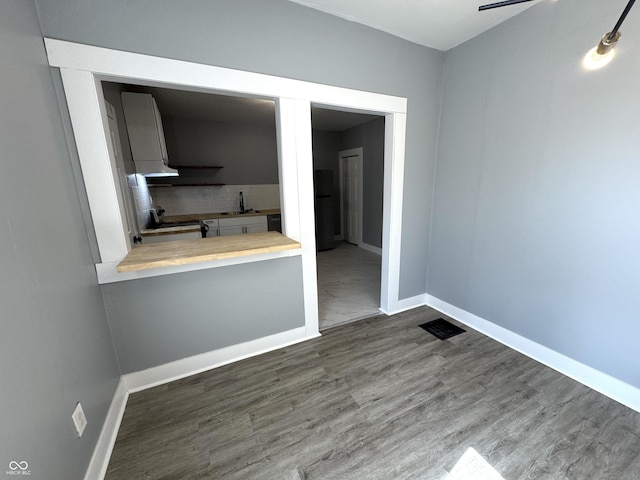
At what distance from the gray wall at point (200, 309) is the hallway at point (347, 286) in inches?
25.7

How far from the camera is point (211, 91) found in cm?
166

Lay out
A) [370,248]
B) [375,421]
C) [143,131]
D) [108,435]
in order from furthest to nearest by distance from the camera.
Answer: [370,248], [143,131], [375,421], [108,435]

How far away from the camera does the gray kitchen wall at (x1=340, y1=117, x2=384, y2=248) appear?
475cm

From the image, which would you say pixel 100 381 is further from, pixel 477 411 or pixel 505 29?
pixel 505 29

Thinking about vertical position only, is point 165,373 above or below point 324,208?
below

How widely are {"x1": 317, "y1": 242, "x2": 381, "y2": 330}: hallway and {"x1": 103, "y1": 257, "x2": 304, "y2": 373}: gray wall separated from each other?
652 millimetres

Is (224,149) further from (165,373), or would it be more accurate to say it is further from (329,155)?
(165,373)

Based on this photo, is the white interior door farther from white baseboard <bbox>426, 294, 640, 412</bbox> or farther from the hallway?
white baseboard <bbox>426, 294, 640, 412</bbox>

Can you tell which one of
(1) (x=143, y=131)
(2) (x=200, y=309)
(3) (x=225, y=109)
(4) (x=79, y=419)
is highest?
(3) (x=225, y=109)

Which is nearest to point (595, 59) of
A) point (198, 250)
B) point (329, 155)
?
point (198, 250)

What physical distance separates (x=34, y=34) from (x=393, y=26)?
7.59 feet

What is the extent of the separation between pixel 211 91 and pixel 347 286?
9.01ft

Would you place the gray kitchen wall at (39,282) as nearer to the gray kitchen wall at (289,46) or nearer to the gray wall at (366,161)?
the gray kitchen wall at (289,46)

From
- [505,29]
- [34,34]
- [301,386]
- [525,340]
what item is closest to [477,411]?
[525,340]
